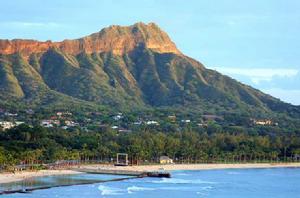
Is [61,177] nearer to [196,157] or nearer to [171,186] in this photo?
[171,186]

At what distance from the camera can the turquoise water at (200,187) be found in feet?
393

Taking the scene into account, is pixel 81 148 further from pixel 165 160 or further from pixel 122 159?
pixel 165 160

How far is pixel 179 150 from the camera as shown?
19375 centimetres

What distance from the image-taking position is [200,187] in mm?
137375

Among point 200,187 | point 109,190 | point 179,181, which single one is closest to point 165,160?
point 179,181

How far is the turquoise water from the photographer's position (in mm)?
119812

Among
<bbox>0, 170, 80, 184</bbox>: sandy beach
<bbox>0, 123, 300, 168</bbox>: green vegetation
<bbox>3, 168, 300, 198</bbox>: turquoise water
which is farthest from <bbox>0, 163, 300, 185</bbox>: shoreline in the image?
<bbox>0, 123, 300, 168</bbox>: green vegetation

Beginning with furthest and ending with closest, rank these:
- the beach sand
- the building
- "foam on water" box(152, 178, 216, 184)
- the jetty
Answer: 1. the building
2. the beach sand
3. the jetty
4. "foam on water" box(152, 178, 216, 184)

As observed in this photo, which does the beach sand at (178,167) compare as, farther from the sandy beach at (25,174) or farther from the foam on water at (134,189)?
the foam on water at (134,189)

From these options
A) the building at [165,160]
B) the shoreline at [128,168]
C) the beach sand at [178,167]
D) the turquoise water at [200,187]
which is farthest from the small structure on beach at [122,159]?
the turquoise water at [200,187]

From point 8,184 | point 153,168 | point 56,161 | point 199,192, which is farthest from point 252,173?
point 8,184

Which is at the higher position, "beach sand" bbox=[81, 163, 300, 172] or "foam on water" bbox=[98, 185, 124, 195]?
"beach sand" bbox=[81, 163, 300, 172]

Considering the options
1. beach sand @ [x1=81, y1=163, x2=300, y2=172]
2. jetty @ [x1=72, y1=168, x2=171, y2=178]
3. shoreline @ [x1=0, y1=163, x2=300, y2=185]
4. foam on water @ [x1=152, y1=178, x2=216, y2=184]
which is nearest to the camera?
shoreline @ [x1=0, y1=163, x2=300, y2=185]

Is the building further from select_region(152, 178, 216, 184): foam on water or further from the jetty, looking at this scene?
select_region(152, 178, 216, 184): foam on water
